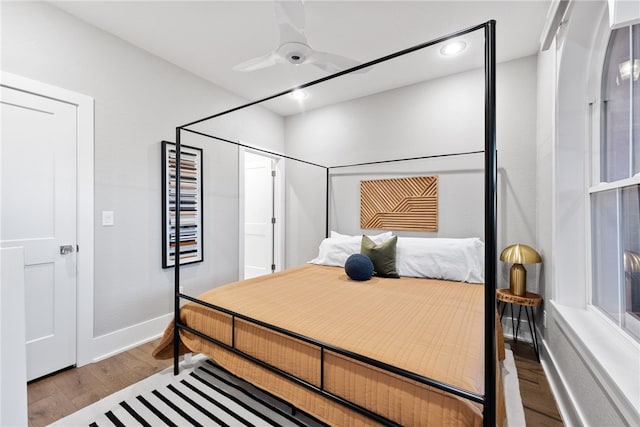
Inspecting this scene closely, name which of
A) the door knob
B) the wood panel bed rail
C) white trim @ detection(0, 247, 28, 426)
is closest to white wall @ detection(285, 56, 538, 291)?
the wood panel bed rail

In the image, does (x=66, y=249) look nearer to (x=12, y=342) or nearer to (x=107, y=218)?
(x=107, y=218)

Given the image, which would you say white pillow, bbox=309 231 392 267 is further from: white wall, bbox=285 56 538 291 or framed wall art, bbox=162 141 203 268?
framed wall art, bbox=162 141 203 268

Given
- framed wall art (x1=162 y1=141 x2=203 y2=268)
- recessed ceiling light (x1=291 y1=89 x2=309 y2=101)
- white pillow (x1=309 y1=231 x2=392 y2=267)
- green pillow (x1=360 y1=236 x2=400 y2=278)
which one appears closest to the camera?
green pillow (x1=360 y1=236 x2=400 y2=278)

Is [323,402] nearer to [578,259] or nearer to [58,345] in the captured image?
[578,259]

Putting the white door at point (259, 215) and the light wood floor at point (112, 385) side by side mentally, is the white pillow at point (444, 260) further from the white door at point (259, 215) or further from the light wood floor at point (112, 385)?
the white door at point (259, 215)

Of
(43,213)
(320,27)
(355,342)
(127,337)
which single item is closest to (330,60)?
(320,27)

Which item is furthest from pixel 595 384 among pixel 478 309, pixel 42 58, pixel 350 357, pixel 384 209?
pixel 42 58

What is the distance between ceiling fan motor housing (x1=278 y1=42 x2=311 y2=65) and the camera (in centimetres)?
172

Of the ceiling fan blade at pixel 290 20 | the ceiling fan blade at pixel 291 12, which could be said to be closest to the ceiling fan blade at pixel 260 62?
the ceiling fan blade at pixel 290 20

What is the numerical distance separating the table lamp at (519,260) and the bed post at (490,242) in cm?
168

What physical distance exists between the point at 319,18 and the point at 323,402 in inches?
98.1

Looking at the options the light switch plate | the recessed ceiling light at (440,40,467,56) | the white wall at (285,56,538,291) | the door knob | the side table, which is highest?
the recessed ceiling light at (440,40,467,56)

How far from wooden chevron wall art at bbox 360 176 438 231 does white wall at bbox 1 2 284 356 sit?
2.13 m

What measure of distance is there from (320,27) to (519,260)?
245 cm
